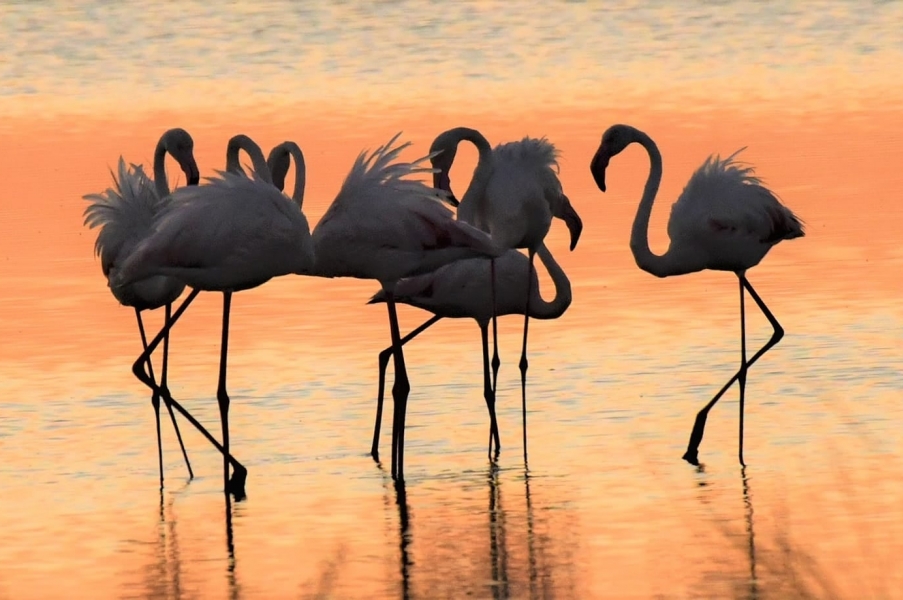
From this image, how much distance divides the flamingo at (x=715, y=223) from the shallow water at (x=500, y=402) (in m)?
0.66

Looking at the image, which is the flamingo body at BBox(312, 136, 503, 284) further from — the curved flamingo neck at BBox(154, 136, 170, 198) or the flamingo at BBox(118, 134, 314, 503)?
the curved flamingo neck at BBox(154, 136, 170, 198)

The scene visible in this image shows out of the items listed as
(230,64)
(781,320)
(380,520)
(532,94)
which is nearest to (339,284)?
(781,320)

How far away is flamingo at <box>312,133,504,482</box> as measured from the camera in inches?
382

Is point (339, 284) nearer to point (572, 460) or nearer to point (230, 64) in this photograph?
point (572, 460)

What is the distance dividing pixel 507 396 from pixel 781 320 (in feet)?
7.47

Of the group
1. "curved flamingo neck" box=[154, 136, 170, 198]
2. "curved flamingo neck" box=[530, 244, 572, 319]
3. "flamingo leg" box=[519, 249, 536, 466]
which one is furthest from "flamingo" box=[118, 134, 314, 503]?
"curved flamingo neck" box=[530, 244, 572, 319]

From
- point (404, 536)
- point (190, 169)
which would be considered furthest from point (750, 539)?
point (190, 169)

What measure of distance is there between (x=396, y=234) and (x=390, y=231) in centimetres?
3

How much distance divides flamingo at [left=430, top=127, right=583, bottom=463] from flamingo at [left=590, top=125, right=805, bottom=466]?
11.7 inches

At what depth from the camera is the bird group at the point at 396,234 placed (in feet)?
30.3

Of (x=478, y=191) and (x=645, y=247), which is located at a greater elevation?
(x=478, y=191)

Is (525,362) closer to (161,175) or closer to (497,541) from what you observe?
(161,175)

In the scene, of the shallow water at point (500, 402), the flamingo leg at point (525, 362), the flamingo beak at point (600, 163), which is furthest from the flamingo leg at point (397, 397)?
the flamingo beak at point (600, 163)

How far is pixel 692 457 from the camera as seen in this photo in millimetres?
9406
